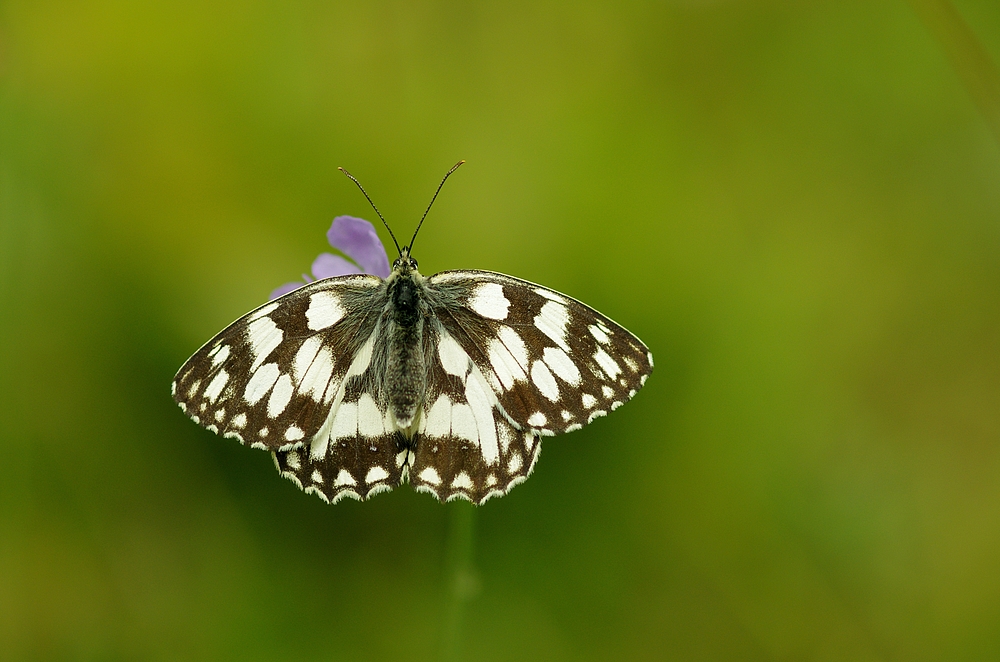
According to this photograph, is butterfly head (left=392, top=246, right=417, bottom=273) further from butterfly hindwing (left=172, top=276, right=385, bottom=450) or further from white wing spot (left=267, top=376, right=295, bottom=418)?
white wing spot (left=267, top=376, right=295, bottom=418)

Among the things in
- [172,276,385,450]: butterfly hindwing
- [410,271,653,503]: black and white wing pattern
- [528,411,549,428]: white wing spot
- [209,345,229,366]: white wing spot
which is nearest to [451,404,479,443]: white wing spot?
[410,271,653,503]: black and white wing pattern

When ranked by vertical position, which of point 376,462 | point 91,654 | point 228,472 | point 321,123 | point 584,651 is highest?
point 321,123

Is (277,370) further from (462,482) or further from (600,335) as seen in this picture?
(600,335)

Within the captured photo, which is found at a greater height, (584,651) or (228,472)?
(228,472)

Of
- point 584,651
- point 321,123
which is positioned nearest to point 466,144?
point 321,123

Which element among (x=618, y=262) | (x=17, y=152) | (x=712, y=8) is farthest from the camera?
(x=712, y=8)

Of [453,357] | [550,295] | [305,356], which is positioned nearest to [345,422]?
[305,356]

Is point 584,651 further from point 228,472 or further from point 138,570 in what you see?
point 138,570
